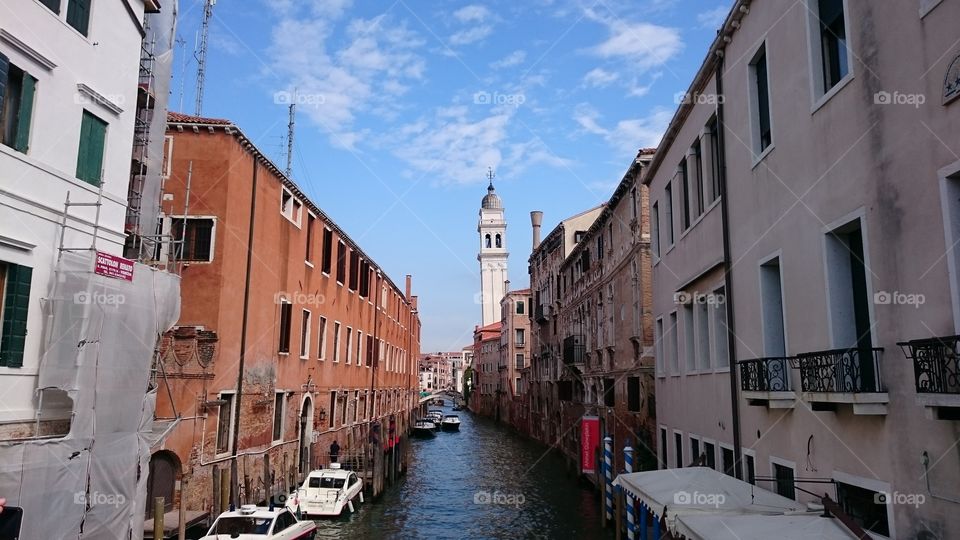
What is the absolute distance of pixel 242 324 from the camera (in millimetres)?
16688

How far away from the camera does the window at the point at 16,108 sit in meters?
8.73

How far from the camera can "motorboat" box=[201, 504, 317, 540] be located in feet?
42.9

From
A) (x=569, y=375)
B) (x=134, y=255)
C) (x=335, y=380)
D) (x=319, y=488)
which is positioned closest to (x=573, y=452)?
(x=569, y=375)

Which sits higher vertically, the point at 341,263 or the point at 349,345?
the point at 341,263

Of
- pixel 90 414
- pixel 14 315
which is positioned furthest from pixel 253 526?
pixel 14 315

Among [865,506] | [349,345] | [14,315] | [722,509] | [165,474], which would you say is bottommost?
[165,474]

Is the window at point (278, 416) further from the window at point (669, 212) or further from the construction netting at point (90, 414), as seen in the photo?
the window at point (669, 212)

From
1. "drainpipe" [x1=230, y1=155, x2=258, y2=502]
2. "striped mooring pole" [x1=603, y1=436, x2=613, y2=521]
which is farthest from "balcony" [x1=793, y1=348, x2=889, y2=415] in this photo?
"drainpipe" [x1=230, y1=155, x2=258, y2=502]

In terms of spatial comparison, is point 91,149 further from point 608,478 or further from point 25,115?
point 608,478

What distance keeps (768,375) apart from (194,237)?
42.7 feet

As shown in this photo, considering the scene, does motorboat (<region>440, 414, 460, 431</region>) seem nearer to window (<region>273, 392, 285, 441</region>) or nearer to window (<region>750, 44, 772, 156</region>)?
window (<region>273, 392, 285, 441</region>)

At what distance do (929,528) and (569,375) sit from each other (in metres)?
25.1

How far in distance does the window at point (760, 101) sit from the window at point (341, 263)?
60.9 ft

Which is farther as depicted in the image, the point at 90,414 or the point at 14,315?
the point at 90,414
